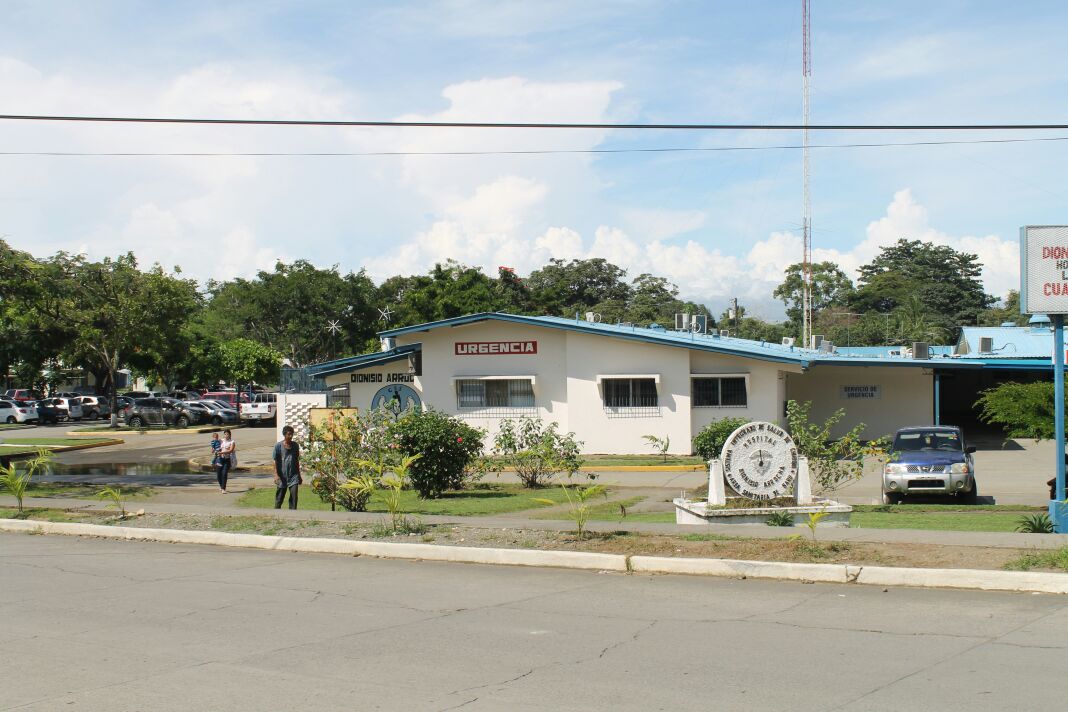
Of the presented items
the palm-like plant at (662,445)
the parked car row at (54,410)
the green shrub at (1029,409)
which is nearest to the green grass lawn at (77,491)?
the palm-like plant at (662,445)

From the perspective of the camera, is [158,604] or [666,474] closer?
[158,604]

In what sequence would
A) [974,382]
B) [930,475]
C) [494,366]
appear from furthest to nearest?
[974,382]
[494,366]
[930,475]

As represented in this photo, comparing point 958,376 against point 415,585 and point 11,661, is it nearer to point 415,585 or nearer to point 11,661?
point 415,585

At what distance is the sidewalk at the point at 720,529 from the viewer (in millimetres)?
10781

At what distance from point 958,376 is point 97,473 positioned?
37942 mm

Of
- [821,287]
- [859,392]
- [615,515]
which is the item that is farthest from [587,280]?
[615,515]

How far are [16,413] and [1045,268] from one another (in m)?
58.1

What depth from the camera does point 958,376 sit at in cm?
4553

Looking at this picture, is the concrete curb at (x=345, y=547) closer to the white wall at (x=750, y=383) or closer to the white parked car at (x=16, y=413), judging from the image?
the white wall at (x=750, y=383)

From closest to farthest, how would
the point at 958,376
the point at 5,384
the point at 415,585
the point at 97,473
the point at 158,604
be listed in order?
the point at 158,604 < the point at 415,585 < the point at 97,473 < the point at 958,376 < the point at 5,384

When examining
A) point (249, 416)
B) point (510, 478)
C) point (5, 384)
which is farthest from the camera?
point (5, 384)

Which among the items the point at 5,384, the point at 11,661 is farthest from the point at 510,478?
the point at 5,384

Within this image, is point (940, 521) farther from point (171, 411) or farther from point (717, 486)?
point (171, 411)

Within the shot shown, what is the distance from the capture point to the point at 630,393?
98.2 feet
